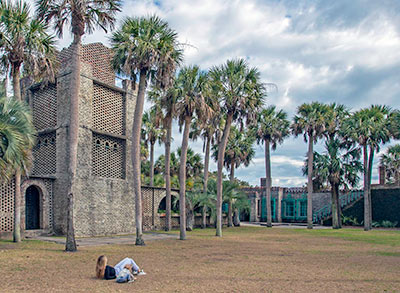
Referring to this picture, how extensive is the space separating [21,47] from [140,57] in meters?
4.93

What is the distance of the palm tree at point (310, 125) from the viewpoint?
109 ft

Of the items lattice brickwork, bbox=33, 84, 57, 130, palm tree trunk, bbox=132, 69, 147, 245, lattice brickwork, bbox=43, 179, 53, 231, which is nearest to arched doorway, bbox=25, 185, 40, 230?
lattice brickwork, bbox=43, 179, 53, 231

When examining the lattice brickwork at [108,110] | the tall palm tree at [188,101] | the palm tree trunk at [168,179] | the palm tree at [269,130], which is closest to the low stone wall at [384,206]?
the palm tree at [269,130]

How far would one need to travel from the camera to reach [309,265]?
12.2 metres

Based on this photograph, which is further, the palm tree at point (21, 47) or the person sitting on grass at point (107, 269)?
the palm tree at point (21, 47)

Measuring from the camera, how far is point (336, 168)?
33.2m

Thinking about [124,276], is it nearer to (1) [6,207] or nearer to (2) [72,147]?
(2) [72,147]

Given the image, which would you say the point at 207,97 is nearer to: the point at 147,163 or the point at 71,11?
the point at 71,11

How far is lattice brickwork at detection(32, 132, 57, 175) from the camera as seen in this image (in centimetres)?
2277

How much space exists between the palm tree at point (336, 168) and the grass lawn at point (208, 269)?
17.1 metres

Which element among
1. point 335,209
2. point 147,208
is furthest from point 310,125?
point 147,208

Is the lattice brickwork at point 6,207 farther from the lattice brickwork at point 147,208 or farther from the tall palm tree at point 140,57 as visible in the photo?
the lattice brickwork at point 147,208

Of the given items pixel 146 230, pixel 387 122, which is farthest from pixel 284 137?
pixel 146 230

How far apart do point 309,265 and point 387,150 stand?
1450 inches
